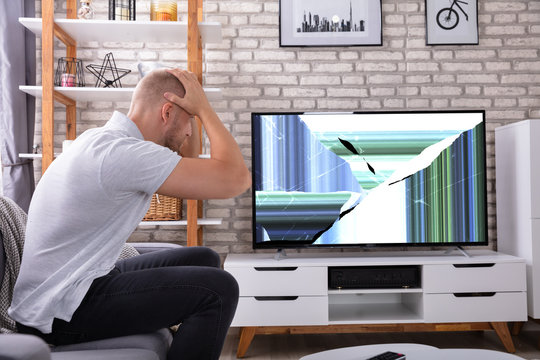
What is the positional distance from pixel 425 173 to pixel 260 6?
1465 mm

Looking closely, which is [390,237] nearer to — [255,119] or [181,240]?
[255,119]

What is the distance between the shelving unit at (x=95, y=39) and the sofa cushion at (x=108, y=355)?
1.46 meters

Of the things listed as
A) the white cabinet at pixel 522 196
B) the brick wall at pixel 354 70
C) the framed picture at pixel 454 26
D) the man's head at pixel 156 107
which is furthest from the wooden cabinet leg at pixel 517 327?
the man's head at pixel 156 107

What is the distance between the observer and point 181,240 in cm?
314

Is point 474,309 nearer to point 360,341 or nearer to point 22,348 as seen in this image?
point 360,341

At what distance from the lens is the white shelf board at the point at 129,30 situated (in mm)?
2682

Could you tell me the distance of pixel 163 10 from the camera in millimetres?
2791

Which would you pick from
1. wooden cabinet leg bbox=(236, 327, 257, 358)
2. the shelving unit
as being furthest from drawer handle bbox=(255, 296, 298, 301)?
the shelving unit

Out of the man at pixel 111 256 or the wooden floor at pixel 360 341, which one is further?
the wooden floor at pixel 360 341

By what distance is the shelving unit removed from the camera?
102 inches

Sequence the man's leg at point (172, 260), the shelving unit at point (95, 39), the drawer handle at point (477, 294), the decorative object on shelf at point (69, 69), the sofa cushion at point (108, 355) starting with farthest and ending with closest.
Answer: the decorative object on shelf at point (69, 69) → the drawer handle at point (477, 294) → the shelving unit at point (95, 39) → the man's leg at point (172, 260) → the sofa cushion at point (108, 355)

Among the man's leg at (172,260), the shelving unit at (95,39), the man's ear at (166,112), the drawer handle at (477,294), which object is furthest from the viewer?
the drawer handle at (477,294)

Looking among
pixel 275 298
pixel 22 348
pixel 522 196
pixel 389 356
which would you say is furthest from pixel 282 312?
pixel 22 348

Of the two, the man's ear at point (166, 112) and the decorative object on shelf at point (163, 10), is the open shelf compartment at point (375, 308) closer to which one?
the man's ear at point (166, 112)
